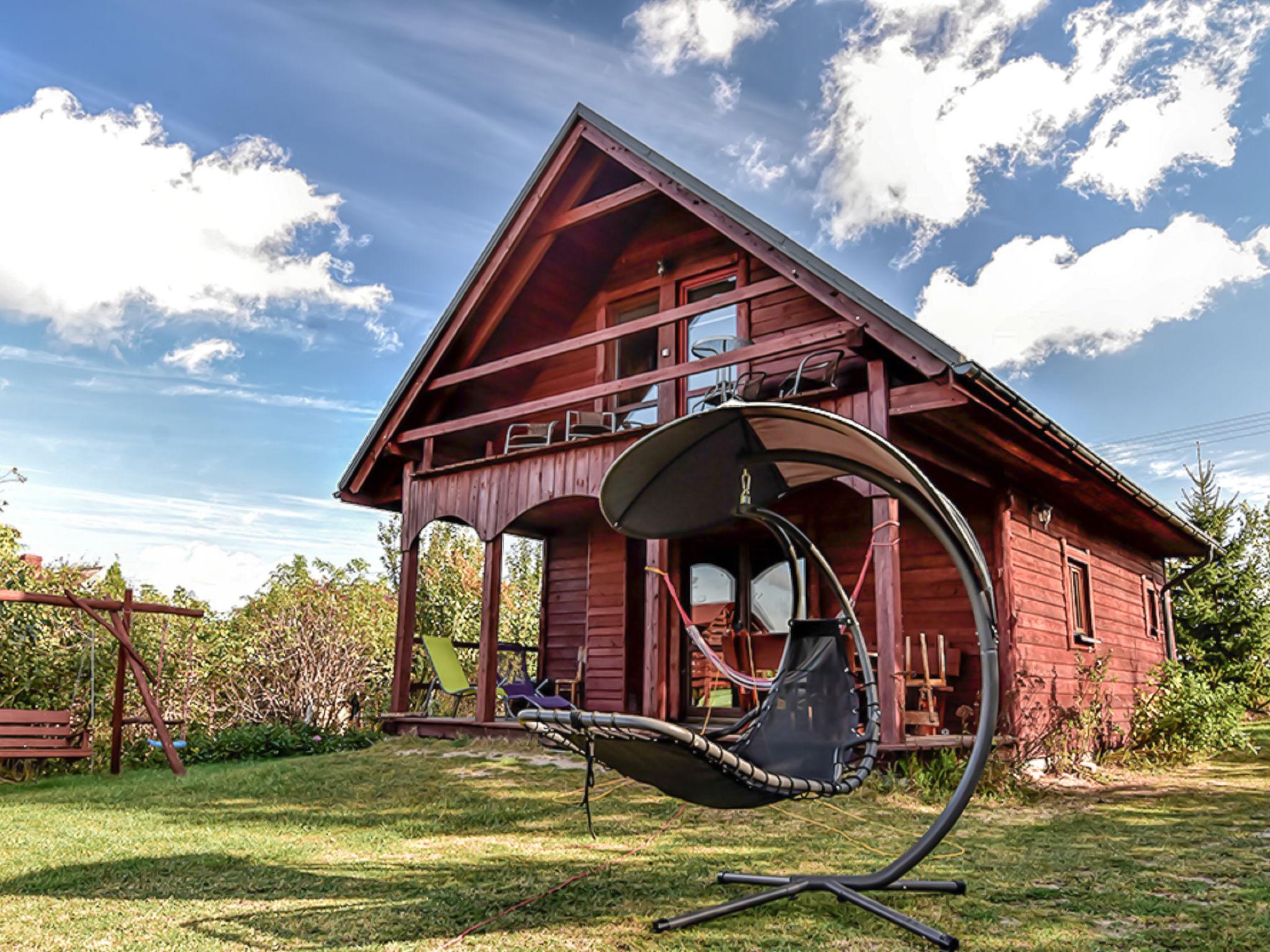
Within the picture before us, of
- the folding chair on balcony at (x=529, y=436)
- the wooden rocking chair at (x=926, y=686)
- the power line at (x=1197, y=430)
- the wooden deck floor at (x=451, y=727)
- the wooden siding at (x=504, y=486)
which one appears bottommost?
the wooden deck floor at (x=451, y=727)

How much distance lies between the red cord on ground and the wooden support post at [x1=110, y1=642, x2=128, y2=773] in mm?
5091

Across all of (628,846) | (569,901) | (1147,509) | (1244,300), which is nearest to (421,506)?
(628,846)

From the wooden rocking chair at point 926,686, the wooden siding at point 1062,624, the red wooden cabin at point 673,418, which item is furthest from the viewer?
the wooden siding at point 1062,624

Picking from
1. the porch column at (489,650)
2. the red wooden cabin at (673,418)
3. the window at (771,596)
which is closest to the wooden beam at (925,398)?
the red wooden cabin at (673,418)

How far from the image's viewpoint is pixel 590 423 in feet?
29.3

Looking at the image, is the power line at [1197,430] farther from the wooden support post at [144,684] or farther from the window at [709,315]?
the wooden support post at [144,684]

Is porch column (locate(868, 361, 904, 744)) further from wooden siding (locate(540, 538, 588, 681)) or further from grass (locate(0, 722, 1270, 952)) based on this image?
wooden siding (locate(540, 538, 588, 681))

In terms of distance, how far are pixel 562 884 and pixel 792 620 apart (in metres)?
1.48

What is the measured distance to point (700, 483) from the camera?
3988 mm

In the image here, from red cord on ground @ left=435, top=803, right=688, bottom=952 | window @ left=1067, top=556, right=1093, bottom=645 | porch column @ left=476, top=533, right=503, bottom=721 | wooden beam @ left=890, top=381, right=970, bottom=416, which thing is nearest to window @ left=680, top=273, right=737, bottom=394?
wooden beam @ left=890, top=381, right=970, bottom=416

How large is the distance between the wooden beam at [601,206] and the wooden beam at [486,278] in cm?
26

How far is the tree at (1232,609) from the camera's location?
45.3 ft

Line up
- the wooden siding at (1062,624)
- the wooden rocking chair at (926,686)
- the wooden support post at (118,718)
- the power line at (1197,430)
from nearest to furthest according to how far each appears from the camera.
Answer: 1. the wooden rocking chair at (926,686)
2. the wooden support post at (118,718)
3. the wooden siding at (1062,624)
4. the power line at (1197,430)

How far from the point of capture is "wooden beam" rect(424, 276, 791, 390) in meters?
7.29
